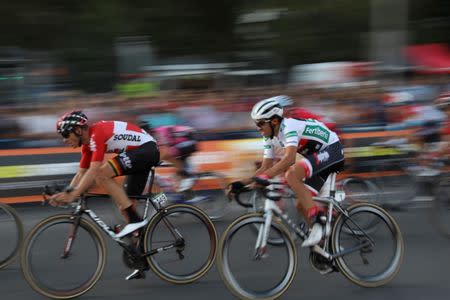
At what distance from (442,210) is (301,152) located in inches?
89.7

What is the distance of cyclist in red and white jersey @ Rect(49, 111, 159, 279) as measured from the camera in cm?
588

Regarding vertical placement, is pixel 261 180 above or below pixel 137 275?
above

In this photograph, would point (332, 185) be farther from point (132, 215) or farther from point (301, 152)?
point (132, 215)

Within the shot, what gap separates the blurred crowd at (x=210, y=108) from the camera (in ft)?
36.5

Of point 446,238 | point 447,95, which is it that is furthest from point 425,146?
point 446,238

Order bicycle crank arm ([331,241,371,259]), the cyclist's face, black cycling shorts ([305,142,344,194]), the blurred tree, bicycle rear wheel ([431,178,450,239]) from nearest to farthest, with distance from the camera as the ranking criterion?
bicycle crank arm ([331,241,371,259]) → the cyclist's face → black cycling shorts ([305,142,344,194]) → bicycle rear wheel ([431,178,450,239]) → the blurred tree

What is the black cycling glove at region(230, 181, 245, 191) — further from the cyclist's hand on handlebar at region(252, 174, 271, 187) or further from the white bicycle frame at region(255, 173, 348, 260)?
the white bicycle frame at region(255, 173, 348, 260)

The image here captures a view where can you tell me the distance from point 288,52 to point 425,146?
521 inches

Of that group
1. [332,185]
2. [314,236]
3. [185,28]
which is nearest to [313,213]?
[314,236]

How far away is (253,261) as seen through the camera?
18.8 feet

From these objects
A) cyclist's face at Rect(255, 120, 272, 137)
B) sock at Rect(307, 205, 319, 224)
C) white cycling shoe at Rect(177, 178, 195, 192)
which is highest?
cyclist's face at Rect(255, 120, 272, 137)

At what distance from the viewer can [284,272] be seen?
19.1 ft

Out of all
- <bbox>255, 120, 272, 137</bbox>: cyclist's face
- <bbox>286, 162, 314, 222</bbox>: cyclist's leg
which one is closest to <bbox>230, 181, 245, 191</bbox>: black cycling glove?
<bbox>286, 162, 314, 222</bbox>: cyclist's leg

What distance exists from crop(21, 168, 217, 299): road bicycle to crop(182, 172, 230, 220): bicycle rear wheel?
2.52 meters
